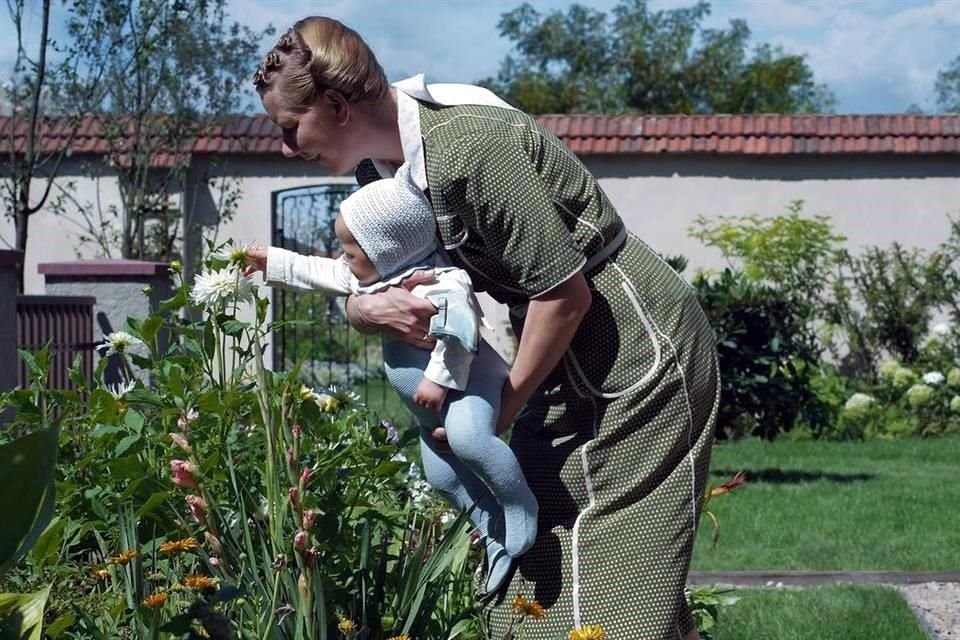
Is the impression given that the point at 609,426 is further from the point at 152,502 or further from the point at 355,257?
the point at 152,502

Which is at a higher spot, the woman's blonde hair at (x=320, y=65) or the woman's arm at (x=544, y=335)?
the woman's blonde hair at (x=320, y=65)

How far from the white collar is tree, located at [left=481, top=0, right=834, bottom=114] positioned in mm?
39171

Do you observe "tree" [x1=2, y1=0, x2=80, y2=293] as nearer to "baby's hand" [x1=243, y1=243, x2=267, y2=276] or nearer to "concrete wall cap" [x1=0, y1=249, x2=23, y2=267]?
"concrete wall cap" [x1=0, y1=249, x2=23, y2=267]

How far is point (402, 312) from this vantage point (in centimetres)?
221

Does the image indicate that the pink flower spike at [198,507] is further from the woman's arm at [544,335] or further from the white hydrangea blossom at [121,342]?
the white hydrangea blossom at [121,342]

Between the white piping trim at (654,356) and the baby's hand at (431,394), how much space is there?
260 millimetres

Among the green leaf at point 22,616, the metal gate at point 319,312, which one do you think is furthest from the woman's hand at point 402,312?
the metal gate at point 319,312

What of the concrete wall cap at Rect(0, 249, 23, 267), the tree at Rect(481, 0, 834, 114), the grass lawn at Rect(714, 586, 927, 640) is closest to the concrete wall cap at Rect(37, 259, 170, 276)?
the concrete wall cap at Rect(0, 249, 23, 267)

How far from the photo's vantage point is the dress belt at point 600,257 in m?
2.36

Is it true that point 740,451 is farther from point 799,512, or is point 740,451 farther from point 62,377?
point 62,377

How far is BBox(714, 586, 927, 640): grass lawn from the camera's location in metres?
4.63

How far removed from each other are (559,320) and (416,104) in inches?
16.9

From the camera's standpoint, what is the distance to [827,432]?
12.4 m

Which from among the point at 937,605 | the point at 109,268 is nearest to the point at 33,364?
the point at 937,605
